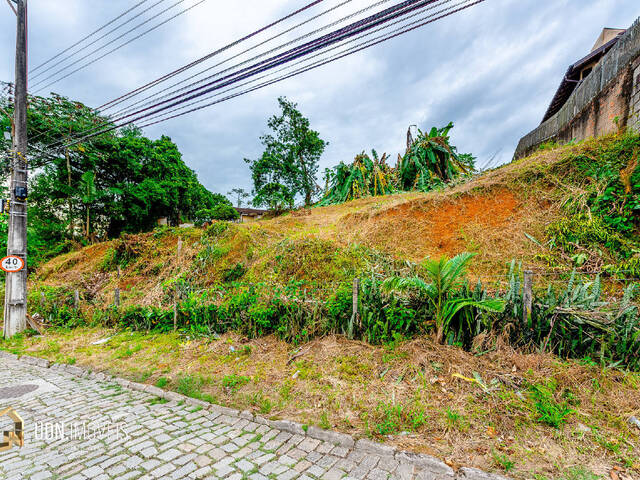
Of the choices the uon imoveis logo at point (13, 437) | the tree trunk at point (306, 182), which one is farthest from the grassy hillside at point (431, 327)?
the tree trunk at point (306, 182)

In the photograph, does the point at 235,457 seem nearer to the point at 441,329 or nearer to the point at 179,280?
the point at 441,329

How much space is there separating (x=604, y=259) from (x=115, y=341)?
10286 mm

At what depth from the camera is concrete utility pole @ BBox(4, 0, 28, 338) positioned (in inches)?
284

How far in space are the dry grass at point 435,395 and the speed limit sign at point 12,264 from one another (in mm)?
4676

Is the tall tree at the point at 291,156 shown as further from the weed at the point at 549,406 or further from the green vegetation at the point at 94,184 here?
the weed at the point at 549,406

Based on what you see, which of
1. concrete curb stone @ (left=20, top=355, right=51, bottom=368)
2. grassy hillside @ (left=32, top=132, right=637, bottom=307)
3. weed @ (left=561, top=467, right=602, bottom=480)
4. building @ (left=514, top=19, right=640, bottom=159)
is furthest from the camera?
grassy hillside @ (left=32, top=132, right=637, bottom=307)

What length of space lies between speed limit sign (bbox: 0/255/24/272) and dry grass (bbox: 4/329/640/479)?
4.68 m

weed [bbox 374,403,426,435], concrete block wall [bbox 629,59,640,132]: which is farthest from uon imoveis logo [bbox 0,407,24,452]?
concrete block wall [bbox 629,59,640,132]

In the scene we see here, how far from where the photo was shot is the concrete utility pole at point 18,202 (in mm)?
7223

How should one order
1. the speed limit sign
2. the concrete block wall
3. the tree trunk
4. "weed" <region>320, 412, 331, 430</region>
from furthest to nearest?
the tree trunk
the speed limit sign
the concrete block wall
"weed" <region>320, 412, 331, 430</region>

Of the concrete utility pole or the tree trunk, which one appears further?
the tree trunk

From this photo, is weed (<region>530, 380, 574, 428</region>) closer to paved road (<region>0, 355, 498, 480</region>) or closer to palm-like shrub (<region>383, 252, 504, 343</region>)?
palm-like shrub (<region>383, 252, 504, 343</region>)

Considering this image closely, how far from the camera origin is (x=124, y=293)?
891 cm

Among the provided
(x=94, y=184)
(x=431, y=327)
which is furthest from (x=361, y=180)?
(x=94, y=184)
